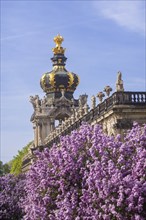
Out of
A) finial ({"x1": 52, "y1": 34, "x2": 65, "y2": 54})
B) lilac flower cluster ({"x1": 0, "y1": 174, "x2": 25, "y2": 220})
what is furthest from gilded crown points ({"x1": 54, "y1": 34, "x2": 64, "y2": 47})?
lilac flower cluster ({"x1": 0, "y1": 174, "x2": 25, "y2": 220})

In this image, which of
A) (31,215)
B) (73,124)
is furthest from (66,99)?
(31,215)

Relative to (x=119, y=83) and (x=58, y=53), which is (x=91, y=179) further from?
(x=58, y=53)

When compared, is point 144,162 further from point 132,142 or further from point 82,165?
point 82,165

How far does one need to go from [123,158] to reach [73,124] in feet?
110

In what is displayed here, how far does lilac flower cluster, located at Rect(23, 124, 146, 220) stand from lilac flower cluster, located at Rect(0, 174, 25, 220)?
2030cm

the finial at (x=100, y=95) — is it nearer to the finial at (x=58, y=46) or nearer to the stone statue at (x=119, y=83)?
the stone statue at (x=119, y=83)

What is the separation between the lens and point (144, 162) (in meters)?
26.5

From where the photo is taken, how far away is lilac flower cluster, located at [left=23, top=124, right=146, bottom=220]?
85.9 ft

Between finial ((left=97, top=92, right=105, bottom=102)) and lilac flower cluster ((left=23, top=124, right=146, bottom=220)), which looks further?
finial ((left=97, top=92, right=105, bottom=102))

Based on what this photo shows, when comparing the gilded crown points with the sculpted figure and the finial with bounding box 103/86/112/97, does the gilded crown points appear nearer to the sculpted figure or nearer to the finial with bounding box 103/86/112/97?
the sculpted figure

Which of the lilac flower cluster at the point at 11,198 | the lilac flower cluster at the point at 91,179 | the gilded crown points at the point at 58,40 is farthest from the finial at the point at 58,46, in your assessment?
the lilac flower cluster at the point at 91,179

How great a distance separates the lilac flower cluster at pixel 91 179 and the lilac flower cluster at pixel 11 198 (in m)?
20.3

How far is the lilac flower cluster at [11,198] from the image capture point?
5403 centimetres

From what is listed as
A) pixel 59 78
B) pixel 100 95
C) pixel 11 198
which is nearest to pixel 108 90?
pixel 100 95
